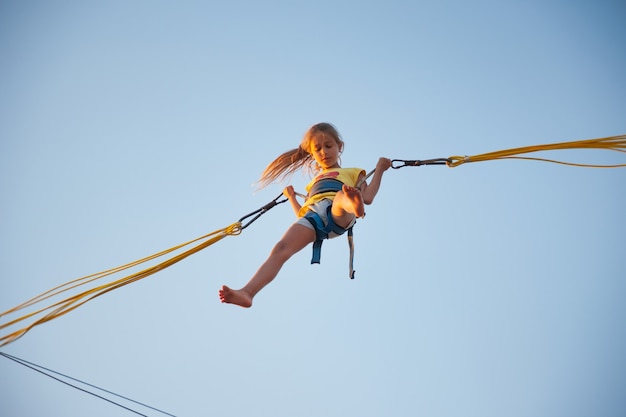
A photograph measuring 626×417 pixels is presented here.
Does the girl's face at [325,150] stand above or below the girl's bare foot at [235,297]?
above

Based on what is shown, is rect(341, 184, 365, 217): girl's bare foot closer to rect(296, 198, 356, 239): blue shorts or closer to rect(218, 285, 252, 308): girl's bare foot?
rect(296, 198, 356, 239): blue shorts

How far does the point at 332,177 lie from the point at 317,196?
20 centimetres

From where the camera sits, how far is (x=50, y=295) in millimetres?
4012

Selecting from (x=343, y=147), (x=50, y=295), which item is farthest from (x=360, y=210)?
(x=50, y=295)

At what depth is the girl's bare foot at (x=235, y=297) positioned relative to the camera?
3.83 meters

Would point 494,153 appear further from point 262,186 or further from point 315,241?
point 262,186

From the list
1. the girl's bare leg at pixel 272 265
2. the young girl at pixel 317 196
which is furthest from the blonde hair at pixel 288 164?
the girl's bare leg at pixel 272 265

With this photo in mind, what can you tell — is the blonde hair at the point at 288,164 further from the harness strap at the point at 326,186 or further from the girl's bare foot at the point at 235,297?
the girl's bare foot at the point at 235,297

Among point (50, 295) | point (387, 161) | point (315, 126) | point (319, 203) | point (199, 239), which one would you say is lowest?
point (50, 295)

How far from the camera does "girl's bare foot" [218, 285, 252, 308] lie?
3828 millimetres

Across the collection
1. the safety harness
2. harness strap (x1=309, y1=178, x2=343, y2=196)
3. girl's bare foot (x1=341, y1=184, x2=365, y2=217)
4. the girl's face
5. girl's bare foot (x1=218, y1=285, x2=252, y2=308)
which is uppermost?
the girl's face

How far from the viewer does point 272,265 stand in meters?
4.31

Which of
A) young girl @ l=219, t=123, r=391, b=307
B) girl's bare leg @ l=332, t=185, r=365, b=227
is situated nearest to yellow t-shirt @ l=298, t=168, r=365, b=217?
young girl @ l=219, t=123, r=391, b=307

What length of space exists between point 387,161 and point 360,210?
73cm
